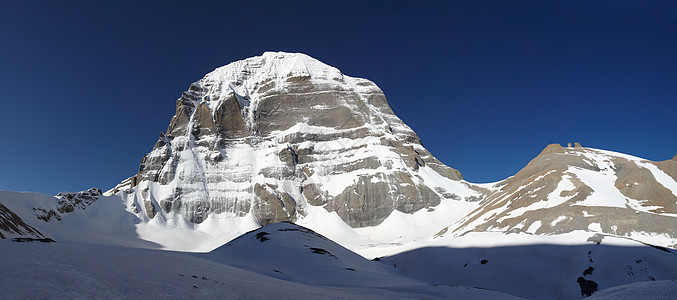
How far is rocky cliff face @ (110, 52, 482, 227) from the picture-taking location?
143500 mm

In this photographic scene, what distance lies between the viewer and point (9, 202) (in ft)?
305

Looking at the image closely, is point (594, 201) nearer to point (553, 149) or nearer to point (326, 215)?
point (553, 149)

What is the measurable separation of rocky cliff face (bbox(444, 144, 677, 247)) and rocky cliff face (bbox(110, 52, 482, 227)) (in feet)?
167

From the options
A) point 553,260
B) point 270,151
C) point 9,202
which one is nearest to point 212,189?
point 270,151

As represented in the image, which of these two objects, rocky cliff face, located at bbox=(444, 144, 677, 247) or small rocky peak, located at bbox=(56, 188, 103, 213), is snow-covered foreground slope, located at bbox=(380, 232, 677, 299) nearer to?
rocky cliff face, located at bbox=(444, 144, 677, 247)

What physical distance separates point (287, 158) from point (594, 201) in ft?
375

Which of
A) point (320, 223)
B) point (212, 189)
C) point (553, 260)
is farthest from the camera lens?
point (212, 189)

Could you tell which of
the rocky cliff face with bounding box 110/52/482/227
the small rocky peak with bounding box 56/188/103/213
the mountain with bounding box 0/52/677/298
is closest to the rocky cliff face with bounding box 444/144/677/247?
the mountain with bounding box 0/52/677/298

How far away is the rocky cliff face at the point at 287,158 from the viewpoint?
143500 mm

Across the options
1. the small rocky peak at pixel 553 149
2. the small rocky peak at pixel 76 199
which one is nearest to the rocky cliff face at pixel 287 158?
the small rocky peak at pixel 76 199

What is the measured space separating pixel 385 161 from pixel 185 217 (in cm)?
8279

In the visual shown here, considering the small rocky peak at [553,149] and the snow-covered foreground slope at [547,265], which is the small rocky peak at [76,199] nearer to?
the snow-covered foreground slope at [547,265]

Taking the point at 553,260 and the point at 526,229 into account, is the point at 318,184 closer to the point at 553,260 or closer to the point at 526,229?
the point at 526,229

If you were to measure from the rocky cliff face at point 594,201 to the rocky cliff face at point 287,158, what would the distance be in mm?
51048
